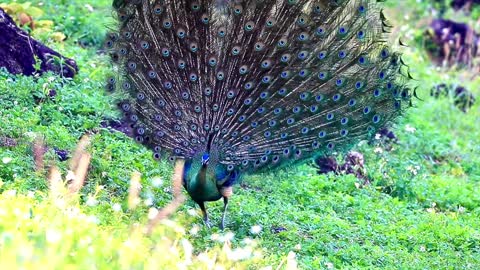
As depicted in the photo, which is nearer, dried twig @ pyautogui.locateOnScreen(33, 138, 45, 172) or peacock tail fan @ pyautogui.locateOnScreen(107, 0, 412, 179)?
dried twig @ pyautogui.locateOnScreen(33, 138, 45, 172)

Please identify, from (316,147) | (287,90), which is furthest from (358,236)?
(287,90)

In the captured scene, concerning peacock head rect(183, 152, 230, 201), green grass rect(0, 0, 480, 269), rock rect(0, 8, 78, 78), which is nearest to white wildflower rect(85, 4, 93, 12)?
green grass rect(0, 0, 480, 269)

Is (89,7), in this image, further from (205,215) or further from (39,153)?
(205,215)

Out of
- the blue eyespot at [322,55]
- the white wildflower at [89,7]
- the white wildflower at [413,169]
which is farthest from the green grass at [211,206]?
the blue eyespot at [322,55]

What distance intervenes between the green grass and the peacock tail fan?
1.30 feet

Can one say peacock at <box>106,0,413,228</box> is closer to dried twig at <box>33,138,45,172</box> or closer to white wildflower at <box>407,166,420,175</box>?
dried twig at <box>33,138,45,172</box>

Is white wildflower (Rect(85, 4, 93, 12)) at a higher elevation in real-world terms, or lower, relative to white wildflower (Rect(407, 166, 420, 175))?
higher

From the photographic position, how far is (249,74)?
8.26 m

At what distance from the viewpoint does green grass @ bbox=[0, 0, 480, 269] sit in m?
5.55

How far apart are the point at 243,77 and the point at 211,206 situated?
1.41 metres

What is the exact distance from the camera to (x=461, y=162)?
12.5 metres

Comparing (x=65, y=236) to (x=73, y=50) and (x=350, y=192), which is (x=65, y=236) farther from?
(x=73, y=50)

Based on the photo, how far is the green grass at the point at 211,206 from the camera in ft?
18.2

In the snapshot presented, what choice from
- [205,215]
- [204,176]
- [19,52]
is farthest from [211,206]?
[19,52]
